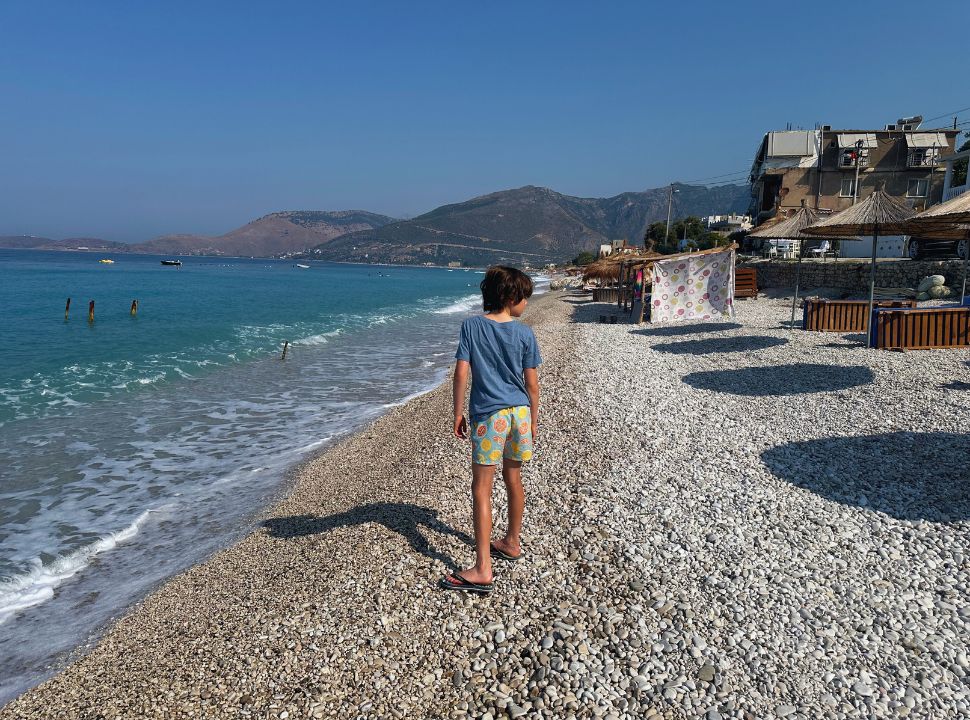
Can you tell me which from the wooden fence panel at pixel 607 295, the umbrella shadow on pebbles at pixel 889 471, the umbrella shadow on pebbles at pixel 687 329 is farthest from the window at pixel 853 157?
the umbrella shadow on pebbles at pixel 889 471

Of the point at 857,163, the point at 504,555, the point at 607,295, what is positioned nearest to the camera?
the point at 504,555

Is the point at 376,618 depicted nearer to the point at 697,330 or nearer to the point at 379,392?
the point at 379,392

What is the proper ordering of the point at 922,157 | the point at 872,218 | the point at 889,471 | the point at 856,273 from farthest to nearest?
the point at 922,157
the point at 856,273
the point at 872,218
the point at 889,471

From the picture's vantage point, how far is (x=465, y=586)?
372cm

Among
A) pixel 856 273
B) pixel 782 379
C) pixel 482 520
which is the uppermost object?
pixel 856 273

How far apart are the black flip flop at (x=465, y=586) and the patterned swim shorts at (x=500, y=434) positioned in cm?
79

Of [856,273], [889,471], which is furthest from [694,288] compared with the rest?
[889,471]

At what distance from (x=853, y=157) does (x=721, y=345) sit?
42789 mm

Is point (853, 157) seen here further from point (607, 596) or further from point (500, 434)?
point (500, 434)

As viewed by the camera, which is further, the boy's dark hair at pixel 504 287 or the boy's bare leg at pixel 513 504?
the boy's bare leg at pixel 513 504

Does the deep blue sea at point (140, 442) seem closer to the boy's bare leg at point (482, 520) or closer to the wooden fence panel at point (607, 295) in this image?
the boy's bare leg at point (482, 520)

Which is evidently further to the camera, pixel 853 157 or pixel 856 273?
pixel 853 157

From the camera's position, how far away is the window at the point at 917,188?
1766 inches

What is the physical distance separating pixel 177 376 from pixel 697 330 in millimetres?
13221
